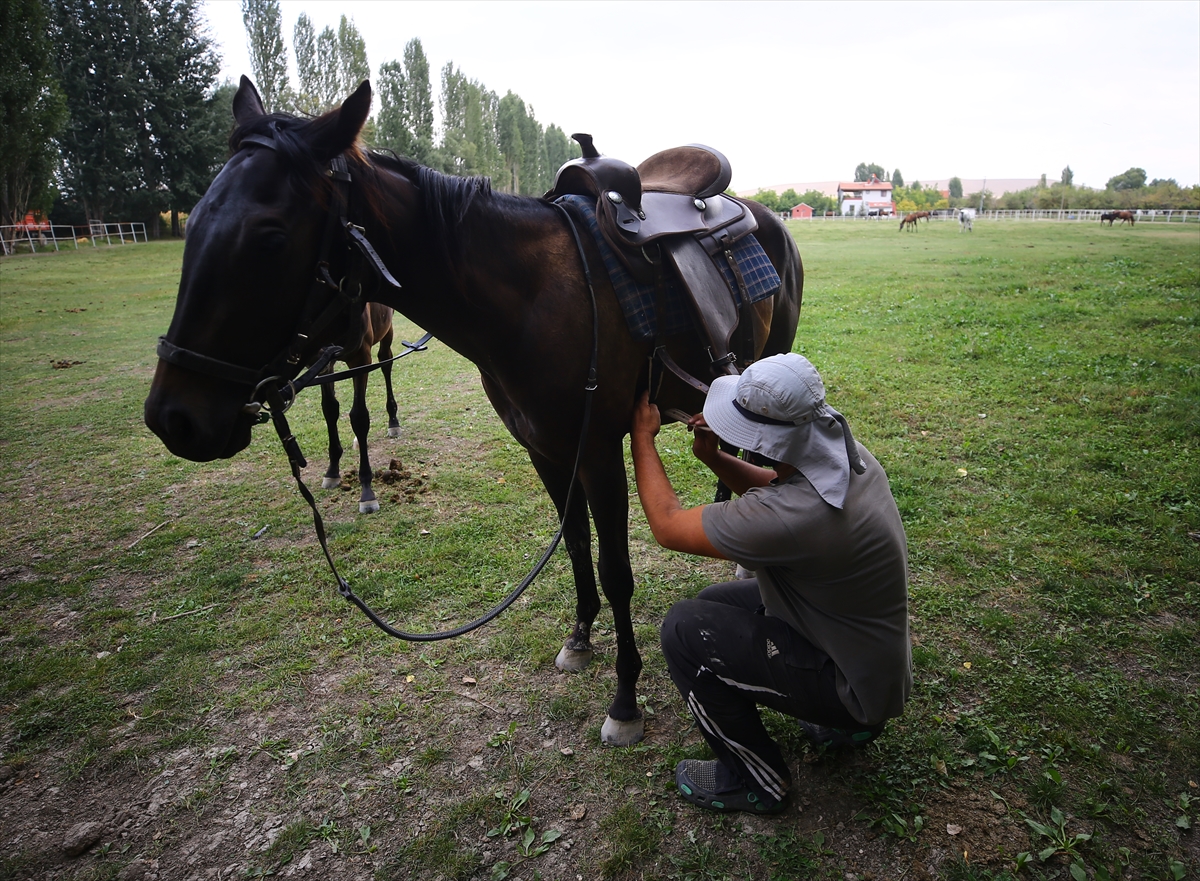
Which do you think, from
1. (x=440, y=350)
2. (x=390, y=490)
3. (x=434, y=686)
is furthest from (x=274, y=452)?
(x=440, y=350)

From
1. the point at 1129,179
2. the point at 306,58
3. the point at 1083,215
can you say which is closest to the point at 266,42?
the point at 306,58

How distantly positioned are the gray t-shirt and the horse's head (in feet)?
4.93

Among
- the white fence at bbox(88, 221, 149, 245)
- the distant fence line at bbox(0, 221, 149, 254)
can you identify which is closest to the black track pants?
→ the distant fence line at bbox(0, 221, 149, 254)

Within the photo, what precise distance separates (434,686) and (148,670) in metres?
1.52

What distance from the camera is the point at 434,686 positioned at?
120 inches

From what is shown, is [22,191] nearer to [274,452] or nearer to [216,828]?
[274,452]

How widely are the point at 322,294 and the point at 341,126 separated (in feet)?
1.68

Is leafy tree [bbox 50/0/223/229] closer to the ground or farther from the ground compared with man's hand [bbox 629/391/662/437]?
farther from the ground

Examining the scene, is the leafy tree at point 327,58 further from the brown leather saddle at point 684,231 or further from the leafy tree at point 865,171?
the leafy tree at point 865,171

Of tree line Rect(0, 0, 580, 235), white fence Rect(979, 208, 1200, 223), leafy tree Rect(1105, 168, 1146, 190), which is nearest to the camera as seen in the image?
tree line Rect(0, 0, 580, 235)

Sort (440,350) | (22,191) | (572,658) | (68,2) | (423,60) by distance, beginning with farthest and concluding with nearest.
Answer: (423,60)
(68,2)
(22,191)
(440,350)
(572,658)

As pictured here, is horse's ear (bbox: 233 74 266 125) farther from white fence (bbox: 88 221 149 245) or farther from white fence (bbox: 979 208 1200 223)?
white fence (bbox: 979 208 1200 223)

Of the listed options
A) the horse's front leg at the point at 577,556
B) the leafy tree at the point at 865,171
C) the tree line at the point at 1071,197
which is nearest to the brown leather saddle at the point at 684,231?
the horse's front leg at the point at 577,556

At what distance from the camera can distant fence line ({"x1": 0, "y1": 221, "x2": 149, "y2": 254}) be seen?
80.6 feet
